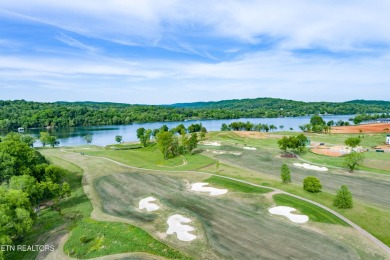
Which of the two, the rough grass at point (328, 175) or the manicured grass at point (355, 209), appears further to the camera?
the rough grass at point (328, 175)

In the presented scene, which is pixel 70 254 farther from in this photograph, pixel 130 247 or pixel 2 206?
pixel 2 206

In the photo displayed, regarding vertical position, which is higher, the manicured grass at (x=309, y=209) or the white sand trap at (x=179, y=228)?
the manicured grass at (x=309, y=209)

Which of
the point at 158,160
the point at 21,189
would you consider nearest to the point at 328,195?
the point at 21,189

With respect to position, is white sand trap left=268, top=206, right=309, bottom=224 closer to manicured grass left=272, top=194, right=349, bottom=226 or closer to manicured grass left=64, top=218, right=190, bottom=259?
manicured grass left=272, top=194, right=349, bottom=226

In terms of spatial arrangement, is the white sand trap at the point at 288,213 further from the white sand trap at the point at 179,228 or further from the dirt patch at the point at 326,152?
the dirt patch at the point at 326,152

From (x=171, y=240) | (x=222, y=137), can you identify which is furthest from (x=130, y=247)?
(x=222, y=137)

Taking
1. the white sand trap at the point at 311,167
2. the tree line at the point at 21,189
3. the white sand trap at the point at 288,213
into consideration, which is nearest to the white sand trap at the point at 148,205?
the tree line at the point at 21,189

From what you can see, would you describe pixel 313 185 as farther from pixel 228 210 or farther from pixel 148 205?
pixel 148 205
